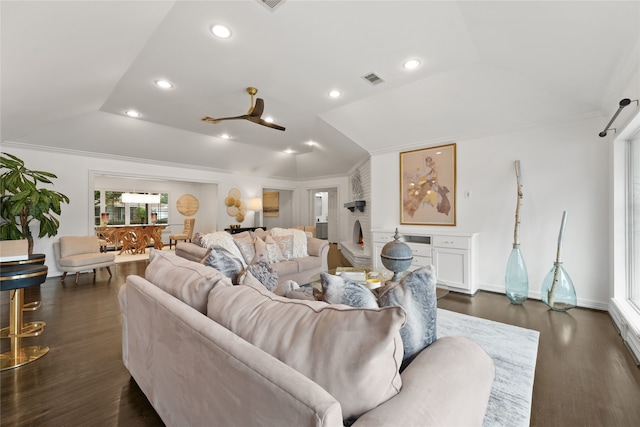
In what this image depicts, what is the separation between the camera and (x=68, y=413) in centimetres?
157

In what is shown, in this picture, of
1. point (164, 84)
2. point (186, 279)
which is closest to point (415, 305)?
point (186, 279)

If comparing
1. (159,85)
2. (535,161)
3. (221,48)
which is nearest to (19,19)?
(221,48)

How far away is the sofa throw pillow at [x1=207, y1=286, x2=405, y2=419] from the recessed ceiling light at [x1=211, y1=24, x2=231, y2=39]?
104 inches

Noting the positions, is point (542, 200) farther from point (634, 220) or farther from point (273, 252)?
point (273, 252)

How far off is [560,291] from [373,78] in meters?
3.41

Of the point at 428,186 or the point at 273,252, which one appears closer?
the point at 273,252

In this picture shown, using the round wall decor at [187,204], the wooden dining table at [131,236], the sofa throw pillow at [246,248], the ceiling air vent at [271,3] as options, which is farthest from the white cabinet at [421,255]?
the round wall decor at [187,204]

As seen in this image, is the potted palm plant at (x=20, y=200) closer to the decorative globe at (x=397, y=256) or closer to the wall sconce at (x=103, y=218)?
the wall sconce at (x=103, y=218)

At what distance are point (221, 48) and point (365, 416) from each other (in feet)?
10.6

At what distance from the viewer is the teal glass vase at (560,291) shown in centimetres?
307

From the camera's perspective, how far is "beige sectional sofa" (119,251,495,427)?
0.68 meters

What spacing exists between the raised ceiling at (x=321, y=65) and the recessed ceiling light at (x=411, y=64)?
0.27ft

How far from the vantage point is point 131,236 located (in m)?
7.37

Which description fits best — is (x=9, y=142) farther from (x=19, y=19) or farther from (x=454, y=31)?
(x=454, y=31)
